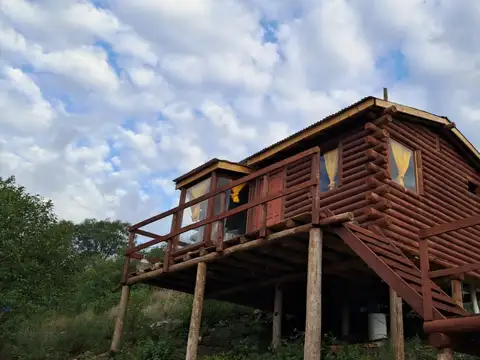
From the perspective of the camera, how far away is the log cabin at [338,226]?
10.5 m

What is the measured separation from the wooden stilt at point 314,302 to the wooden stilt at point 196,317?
3.64 m

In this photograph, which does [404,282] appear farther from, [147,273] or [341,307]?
[147,273]

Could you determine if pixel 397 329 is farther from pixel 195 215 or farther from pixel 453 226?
pixel 195 215

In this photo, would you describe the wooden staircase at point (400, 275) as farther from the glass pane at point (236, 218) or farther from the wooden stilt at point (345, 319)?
the glass pane at point (236, 218)

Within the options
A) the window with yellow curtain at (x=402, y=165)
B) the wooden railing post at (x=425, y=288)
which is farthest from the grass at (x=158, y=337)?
the wooden railing post at (x=425, y=288)

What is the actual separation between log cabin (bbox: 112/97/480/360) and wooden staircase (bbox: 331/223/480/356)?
3 cm

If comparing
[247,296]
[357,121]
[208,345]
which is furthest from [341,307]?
[357,121]

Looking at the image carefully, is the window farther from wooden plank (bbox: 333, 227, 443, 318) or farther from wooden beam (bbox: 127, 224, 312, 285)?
wooden plank (bbox: 333, 227, 443, 318)

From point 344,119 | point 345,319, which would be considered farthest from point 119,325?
point 344,119

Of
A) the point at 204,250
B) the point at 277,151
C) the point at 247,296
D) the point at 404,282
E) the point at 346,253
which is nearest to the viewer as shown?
the point at 404,282

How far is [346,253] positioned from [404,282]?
3.16 meters

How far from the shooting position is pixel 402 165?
13.2 m

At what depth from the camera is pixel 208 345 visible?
648 inches

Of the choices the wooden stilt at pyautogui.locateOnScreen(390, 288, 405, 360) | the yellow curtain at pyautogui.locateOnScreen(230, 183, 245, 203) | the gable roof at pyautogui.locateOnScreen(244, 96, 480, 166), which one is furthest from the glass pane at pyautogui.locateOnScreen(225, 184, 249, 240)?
→ the wooden stilt at pyautogui.locateOnScreen(390, 288, 405, 360)
